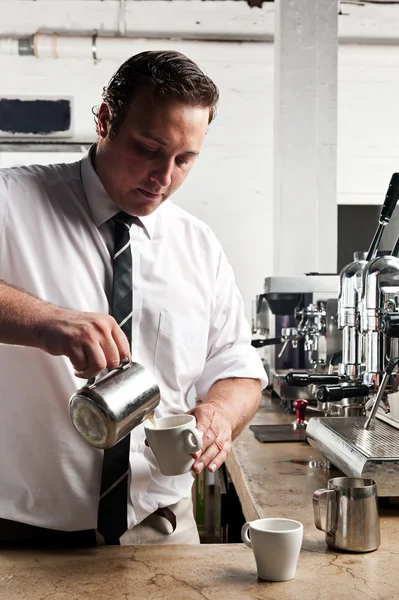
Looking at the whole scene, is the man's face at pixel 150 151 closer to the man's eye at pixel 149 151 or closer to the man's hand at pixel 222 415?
the man's eye at pixel 149 151

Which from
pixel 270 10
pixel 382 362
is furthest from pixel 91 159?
pixel 270 10

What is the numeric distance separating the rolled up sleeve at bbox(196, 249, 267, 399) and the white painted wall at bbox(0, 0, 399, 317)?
3718 millimetres

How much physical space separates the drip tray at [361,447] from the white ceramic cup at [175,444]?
477mm

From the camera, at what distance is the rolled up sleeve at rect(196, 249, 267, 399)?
1775mm

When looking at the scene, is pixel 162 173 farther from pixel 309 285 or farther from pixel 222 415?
pixel 309 285

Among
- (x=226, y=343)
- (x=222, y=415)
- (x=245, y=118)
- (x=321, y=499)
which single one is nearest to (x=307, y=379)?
(x=226, y=343)

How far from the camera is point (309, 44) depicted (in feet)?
13.9

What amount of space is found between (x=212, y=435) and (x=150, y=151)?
59cm

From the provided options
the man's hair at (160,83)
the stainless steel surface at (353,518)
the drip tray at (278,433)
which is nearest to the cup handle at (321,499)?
the stainless steel surface at (353,518)

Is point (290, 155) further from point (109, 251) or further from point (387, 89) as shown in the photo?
point (109, 251)

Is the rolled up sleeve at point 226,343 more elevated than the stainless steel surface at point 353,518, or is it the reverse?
the rolled up sleeve at point 226,343

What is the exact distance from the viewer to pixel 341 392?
189 cm

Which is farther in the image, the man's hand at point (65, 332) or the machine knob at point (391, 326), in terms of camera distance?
the machine knob at point (391, 326)

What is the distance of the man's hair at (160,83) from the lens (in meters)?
1.55
